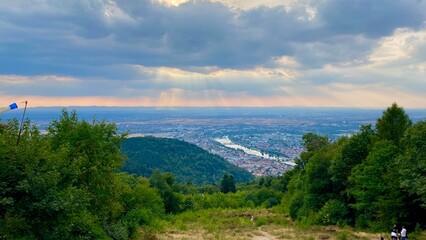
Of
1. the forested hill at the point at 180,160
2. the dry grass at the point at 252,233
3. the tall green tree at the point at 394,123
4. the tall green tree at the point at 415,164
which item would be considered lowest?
the forested hill at the point at 180,160

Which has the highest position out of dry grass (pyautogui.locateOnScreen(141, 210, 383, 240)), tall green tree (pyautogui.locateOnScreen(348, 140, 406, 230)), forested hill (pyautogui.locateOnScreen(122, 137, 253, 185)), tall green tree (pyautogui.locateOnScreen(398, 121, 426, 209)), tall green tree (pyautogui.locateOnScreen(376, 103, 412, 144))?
tall green tree (pyautogui.locateOnScreen(376, 103, 412, 144))

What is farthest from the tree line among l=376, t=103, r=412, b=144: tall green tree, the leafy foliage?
the leafy foliage

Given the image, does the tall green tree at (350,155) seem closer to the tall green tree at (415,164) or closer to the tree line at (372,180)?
the tree line at (372,180)

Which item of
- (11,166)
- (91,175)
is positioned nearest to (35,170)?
(11,166)

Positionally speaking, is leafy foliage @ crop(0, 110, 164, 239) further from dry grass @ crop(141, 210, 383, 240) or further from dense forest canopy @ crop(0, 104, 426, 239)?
dry grass @ crop(141, 210, 383, 240)

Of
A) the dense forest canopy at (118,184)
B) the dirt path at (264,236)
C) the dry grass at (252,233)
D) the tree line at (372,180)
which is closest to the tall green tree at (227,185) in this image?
the dense forest canopy at (118,184)
